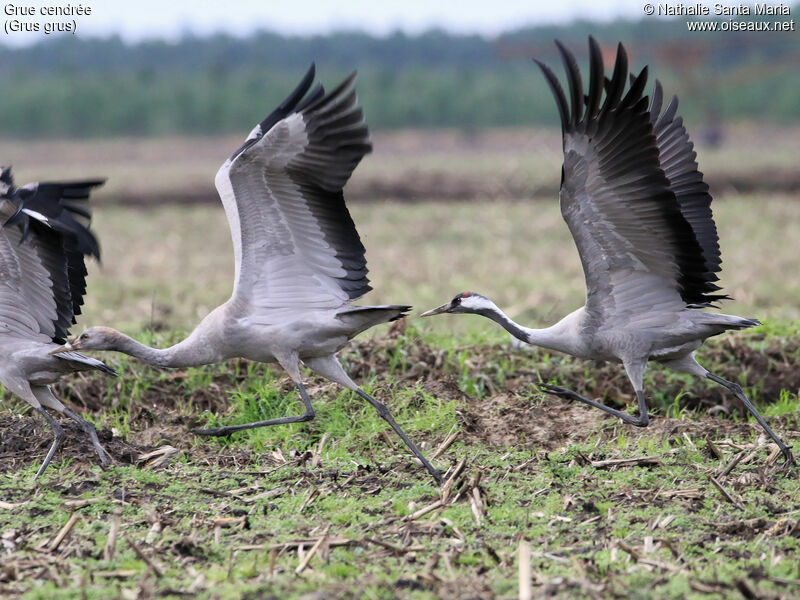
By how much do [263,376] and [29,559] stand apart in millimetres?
3037

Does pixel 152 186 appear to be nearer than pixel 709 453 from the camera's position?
No

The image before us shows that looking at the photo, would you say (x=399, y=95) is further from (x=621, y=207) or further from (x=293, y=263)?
(x=621, y=207)

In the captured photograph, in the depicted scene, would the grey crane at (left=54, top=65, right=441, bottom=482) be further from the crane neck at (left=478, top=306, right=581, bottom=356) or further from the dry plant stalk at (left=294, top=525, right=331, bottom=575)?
the dry plant stalk at (left=294, top=525, right=331, bottom=575)

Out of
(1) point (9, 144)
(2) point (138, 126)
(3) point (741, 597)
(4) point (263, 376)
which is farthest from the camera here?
(2) point (138, 126)

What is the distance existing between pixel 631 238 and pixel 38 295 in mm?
3658

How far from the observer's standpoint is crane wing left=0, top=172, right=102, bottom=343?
6.28m

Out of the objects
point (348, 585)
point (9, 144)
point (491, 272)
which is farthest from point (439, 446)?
point (9, 144)

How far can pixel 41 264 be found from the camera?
6.42 meters

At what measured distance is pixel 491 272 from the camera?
1286 centimetres

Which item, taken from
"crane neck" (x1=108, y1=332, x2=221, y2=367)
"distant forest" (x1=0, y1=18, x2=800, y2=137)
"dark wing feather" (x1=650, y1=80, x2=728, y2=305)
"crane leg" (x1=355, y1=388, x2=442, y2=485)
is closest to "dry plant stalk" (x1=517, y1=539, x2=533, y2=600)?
"crane leg" (x1=355, y1=388, x2=442, y2=485)

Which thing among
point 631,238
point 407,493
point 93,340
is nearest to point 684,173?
point 631,238

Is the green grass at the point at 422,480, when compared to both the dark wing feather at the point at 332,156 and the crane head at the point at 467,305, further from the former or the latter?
the dark wing feather at the point at 332,156

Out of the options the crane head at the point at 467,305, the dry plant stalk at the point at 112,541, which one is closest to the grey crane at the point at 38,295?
the dry plant stalk at the point at 112,541

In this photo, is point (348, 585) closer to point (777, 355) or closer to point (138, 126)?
point (777, 355)
